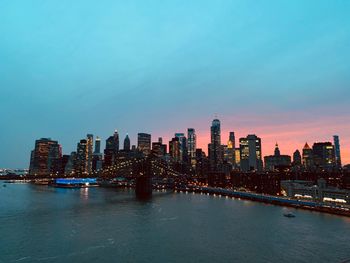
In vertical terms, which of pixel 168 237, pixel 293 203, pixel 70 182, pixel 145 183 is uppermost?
pixel 145 183

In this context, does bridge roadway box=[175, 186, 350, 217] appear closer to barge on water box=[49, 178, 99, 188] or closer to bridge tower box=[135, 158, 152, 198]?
bridge tower box=[135, 158, 152, 198]

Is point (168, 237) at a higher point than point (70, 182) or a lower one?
lower

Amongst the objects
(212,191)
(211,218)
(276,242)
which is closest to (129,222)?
(211,218)

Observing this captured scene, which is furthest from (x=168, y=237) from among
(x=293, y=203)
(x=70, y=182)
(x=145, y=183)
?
(x=70, y=182)

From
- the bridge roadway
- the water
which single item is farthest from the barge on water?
the water

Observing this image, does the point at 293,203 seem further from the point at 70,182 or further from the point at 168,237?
the point at 70,182

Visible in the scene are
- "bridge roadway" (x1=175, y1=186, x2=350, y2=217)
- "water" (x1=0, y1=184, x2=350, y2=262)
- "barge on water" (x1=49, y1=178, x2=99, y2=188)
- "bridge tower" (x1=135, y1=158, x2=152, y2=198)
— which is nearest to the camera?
"water" (x1=0, y1=184, x2=350, y2=262)

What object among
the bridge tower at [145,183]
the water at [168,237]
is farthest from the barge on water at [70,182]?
the water at [168,237]

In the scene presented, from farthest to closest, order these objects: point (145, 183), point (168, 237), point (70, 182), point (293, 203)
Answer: point (70, 182), point (145, 183), point (293, 203), point (168, 237)
